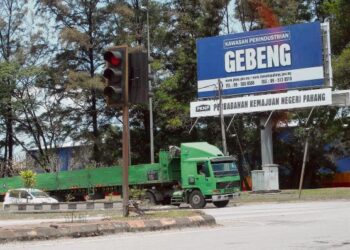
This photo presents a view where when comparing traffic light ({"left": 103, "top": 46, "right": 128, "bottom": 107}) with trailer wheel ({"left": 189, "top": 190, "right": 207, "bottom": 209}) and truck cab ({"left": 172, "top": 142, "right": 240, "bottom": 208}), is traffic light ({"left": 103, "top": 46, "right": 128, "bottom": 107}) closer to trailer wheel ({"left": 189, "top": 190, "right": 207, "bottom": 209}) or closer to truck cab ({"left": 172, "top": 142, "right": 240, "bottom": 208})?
truck cab ({"left": 172, "top": 142, "right": 240, "bottom": 208})

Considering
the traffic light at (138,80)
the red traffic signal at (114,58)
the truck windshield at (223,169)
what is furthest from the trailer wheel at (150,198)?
the red traffic signal at (114,58)

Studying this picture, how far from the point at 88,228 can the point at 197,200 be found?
17.2 meters

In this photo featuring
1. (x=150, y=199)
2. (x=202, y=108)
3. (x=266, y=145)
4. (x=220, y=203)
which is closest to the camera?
(x=220, y=203)

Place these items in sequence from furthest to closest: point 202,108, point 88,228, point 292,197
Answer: point 202,108 → point 292,197 → point 88,228

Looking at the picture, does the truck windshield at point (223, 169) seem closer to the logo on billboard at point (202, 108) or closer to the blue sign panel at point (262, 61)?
the blue sign panel at point (262, 61)

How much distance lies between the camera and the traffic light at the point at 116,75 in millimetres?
14578

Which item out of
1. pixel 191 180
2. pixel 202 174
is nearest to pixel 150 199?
pixel 191 180

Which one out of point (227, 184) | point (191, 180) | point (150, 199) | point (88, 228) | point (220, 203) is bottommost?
point (88, 228)

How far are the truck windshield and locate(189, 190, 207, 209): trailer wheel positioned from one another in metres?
1.29

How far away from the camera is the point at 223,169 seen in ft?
102

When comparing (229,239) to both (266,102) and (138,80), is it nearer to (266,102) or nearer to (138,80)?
(138,80)

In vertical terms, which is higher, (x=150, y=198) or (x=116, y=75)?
(x=116, y=75)

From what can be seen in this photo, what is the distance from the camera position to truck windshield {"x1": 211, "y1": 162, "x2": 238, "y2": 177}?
101 ft

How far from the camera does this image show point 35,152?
64562 mm
